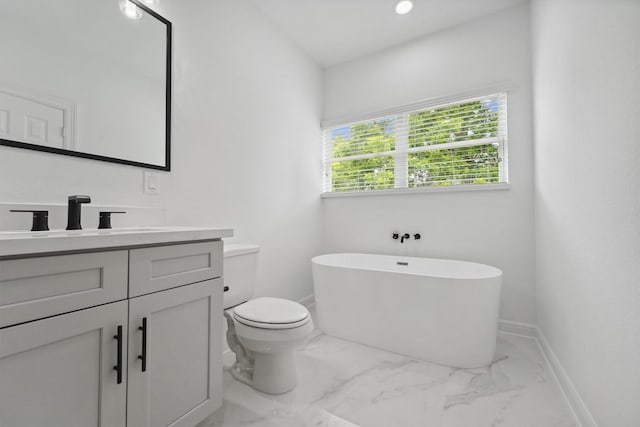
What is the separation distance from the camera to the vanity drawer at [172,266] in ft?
3.20

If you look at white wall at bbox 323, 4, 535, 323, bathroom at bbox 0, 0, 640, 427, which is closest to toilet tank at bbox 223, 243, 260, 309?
bathroom at bbox 0, 0, 640, 427

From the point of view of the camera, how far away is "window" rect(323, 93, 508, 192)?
2.50 m

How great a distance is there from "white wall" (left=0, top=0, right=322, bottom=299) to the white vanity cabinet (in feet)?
1.97

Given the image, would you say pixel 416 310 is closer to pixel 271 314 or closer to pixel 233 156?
pixel 271 314

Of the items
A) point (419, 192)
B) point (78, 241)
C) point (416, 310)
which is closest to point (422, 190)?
point (419, 192)

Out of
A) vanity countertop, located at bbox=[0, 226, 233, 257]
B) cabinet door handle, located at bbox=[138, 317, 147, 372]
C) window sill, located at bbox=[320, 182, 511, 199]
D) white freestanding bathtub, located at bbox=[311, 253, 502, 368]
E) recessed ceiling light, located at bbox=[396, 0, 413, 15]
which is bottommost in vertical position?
white freestanding bathtub, located at bbox=[311, 253, 502, 368]

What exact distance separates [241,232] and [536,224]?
7.58ft

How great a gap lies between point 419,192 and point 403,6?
5.16 feet

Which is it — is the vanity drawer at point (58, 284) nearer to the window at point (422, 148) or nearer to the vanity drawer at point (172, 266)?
the vanity drawer at point (172, 266)

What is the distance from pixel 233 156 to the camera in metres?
2.10

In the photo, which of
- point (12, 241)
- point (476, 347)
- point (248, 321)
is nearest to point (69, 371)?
point (12, 241)

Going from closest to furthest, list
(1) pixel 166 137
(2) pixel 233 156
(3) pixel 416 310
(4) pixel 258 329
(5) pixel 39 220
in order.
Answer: (5) pixel 39 220
(4) pixel 258 329
(1) pixel 166 137
(3) pixel 416 310
(2) pixel 233 156

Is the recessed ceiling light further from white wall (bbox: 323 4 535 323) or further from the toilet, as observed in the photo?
the toilet

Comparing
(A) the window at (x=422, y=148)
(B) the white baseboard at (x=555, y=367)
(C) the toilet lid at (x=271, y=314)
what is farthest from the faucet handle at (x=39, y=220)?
(A) the window at (x=422, y=148)
